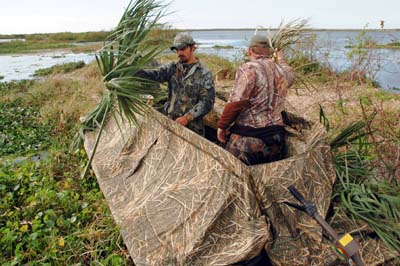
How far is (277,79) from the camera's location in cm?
343

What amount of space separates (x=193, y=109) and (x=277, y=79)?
121 centimetres

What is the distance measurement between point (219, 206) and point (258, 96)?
1173 millimetres

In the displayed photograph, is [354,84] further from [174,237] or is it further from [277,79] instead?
[174,237]

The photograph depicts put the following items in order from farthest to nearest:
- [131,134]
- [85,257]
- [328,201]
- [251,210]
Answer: [131,134] → [85,257] → [328,201] → [251,210]

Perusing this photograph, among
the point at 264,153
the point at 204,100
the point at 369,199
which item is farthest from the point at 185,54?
the point at 369,199

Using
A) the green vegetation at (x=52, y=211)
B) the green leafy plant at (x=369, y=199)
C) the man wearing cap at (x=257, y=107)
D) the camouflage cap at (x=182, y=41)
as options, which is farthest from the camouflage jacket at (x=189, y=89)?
the green leafy plant at (x=369, y=199)

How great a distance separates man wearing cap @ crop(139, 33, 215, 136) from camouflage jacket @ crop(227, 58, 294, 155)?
2.90 feet

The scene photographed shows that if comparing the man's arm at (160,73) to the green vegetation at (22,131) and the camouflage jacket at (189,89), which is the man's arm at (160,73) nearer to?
the camouflage jacket at (189,89)

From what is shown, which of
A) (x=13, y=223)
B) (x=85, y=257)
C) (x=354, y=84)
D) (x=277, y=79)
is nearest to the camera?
(x=85, y=257)

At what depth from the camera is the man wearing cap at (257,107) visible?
10.9 feet

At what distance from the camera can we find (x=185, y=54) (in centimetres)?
428

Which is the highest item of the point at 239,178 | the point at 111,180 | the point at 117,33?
the point at 117,33

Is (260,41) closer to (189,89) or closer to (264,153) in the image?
(264,153)

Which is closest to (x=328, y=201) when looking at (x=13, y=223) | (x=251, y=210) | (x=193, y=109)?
(x=251, y=210)
